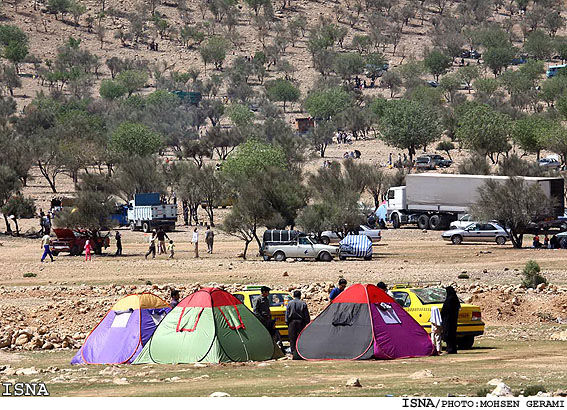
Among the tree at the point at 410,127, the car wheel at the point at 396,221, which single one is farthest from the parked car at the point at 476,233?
the tree at the point at 410,127

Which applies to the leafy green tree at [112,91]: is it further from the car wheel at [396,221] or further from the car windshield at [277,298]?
the car windshield at [277,298]

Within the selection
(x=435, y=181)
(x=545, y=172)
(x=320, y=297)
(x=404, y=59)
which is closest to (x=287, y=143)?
(x=545, y=172)

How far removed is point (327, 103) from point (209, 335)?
11910cm

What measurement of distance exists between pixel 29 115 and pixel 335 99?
3828cm

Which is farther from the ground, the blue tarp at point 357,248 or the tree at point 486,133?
the tree at point 486,133

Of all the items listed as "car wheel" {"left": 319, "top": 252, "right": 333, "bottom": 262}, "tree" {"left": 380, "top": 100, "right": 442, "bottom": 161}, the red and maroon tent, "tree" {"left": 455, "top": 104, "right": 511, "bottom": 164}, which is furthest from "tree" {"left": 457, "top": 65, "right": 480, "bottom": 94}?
the red and maroon tent

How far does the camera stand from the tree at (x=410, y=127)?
10175cm

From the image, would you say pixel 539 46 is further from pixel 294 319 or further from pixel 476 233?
pixel 294 319

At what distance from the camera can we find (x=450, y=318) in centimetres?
2067

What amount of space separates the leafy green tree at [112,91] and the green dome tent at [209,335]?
13350 centimetres

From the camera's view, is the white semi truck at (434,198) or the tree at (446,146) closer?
the white semi truck at (434,198)

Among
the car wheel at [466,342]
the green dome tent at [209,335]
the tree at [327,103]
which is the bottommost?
the car wheel at [466,342]

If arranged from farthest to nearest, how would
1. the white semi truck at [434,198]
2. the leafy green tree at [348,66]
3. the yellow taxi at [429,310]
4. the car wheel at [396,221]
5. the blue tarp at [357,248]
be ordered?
the leafy green tree at [348,66] → the car wheel at [396,221] → the white semi truck at [434,198] → the blue tarp at [357,248] → the yellow taxi at [429,310]

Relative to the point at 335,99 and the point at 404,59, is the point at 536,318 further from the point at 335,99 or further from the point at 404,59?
the point at 404,59
